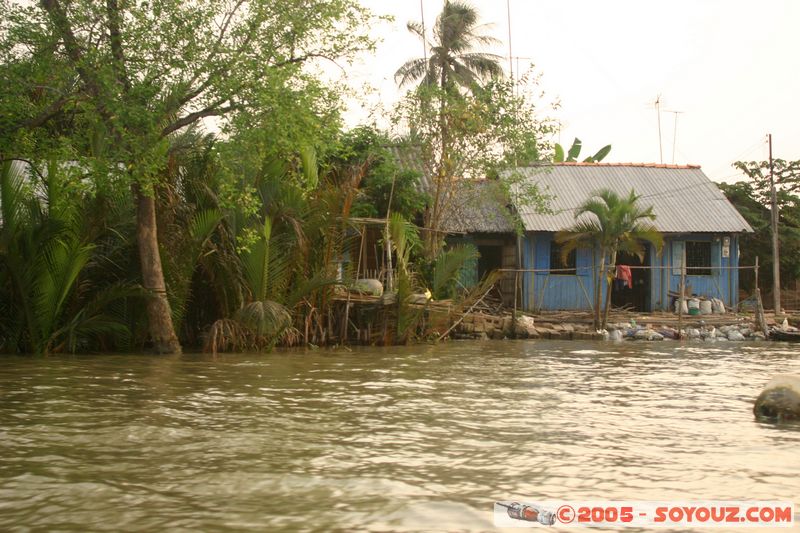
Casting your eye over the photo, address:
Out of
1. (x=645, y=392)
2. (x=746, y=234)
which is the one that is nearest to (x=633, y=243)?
(x=746, y=234)

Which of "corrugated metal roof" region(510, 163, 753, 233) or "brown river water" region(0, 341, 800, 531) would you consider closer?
"brown river water" region(0, 341, 800, 531)

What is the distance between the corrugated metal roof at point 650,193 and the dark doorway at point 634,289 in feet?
4.46

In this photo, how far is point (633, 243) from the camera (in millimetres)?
20203

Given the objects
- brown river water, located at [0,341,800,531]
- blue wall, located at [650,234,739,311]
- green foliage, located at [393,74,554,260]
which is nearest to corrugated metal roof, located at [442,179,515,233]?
green foliage, located at [393,74,554,260]

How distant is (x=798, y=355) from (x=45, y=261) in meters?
12.8

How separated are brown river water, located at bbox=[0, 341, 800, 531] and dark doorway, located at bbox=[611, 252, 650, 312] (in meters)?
12.4

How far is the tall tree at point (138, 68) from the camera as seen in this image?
10.4 metres

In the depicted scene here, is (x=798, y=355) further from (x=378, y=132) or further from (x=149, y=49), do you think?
(x=149, y=49)

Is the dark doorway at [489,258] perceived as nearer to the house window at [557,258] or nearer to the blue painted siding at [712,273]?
the house window at [557,258]

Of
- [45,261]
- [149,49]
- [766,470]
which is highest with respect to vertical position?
[149,49]

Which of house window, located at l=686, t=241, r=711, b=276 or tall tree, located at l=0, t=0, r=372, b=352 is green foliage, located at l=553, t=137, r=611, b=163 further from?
tall tree, located at l=0, t=0, r=372, b=352

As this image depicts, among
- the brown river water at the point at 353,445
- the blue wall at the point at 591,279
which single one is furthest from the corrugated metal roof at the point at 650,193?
the brown river water at the point at 353,445

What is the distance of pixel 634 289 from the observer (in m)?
24.2

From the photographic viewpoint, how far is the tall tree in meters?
10.4
